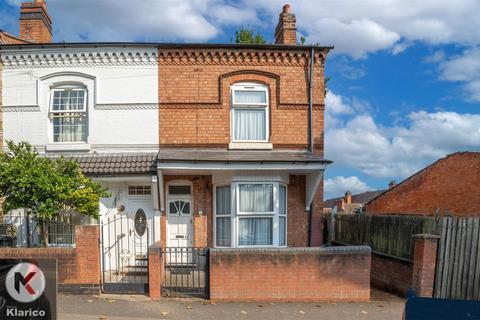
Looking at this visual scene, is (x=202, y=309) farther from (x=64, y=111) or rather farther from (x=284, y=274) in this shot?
(x=64, y=111)

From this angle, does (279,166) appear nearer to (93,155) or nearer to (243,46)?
(243,46)

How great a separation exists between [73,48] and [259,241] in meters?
8.04

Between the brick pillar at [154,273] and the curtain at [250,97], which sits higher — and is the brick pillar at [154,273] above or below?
below

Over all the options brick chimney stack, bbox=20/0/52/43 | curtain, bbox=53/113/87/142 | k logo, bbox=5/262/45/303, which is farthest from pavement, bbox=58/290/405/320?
brick chimney stack, bbox=20/0/52/43

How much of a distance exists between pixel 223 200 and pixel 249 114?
2770 mm

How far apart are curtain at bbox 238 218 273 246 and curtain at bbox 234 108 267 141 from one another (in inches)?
99.3

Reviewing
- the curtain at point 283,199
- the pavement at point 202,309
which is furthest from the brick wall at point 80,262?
the curtain at point 283,199

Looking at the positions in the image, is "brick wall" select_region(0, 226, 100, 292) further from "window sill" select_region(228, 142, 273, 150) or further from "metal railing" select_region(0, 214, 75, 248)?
"window sill" select_region(228, 142, 273, 150)

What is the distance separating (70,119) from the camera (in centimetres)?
1211

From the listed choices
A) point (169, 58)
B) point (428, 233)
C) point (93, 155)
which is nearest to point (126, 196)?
point (93, 155)

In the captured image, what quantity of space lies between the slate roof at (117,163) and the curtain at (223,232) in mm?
2523

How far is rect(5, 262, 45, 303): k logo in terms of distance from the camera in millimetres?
4359

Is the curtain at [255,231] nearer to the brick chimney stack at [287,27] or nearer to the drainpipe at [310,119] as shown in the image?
the drainpipe at [310,119]

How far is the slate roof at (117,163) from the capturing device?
11.1 m
